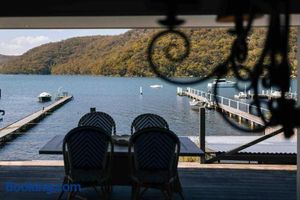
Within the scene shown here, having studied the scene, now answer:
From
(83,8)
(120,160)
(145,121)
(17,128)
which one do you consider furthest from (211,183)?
(17,128)

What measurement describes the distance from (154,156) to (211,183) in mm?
1564

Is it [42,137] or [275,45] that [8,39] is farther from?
[275,45]

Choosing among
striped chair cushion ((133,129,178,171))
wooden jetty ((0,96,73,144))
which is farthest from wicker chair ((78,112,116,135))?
wooden jetty ((0,96,73,144))

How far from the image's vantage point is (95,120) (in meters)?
5.07

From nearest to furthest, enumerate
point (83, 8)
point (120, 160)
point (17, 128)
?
point (83, 8) < point (120, 160) < point (17, 128)

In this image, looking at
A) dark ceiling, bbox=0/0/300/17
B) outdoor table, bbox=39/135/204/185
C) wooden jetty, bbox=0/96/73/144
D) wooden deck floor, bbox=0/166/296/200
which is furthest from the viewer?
wooden jetty, bbox=0/96/73/144

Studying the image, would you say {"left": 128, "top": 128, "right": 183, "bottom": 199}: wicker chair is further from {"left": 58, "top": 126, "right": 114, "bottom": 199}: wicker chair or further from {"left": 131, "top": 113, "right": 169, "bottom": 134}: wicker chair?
{"left": 131, "top": 113, "right": 169, "bottom": 134}: wicker chair

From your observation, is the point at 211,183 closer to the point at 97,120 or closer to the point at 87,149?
the point at 97,120

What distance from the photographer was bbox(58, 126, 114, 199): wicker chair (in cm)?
371

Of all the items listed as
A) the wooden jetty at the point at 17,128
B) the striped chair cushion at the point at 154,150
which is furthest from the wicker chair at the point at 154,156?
the wooden jetty at the point at 17,128

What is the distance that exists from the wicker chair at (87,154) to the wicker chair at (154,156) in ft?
0.73

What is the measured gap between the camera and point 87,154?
3.76 meters

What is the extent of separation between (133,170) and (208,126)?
90.1 feet

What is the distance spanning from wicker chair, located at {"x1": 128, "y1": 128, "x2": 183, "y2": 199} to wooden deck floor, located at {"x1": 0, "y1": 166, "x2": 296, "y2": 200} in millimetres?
782
